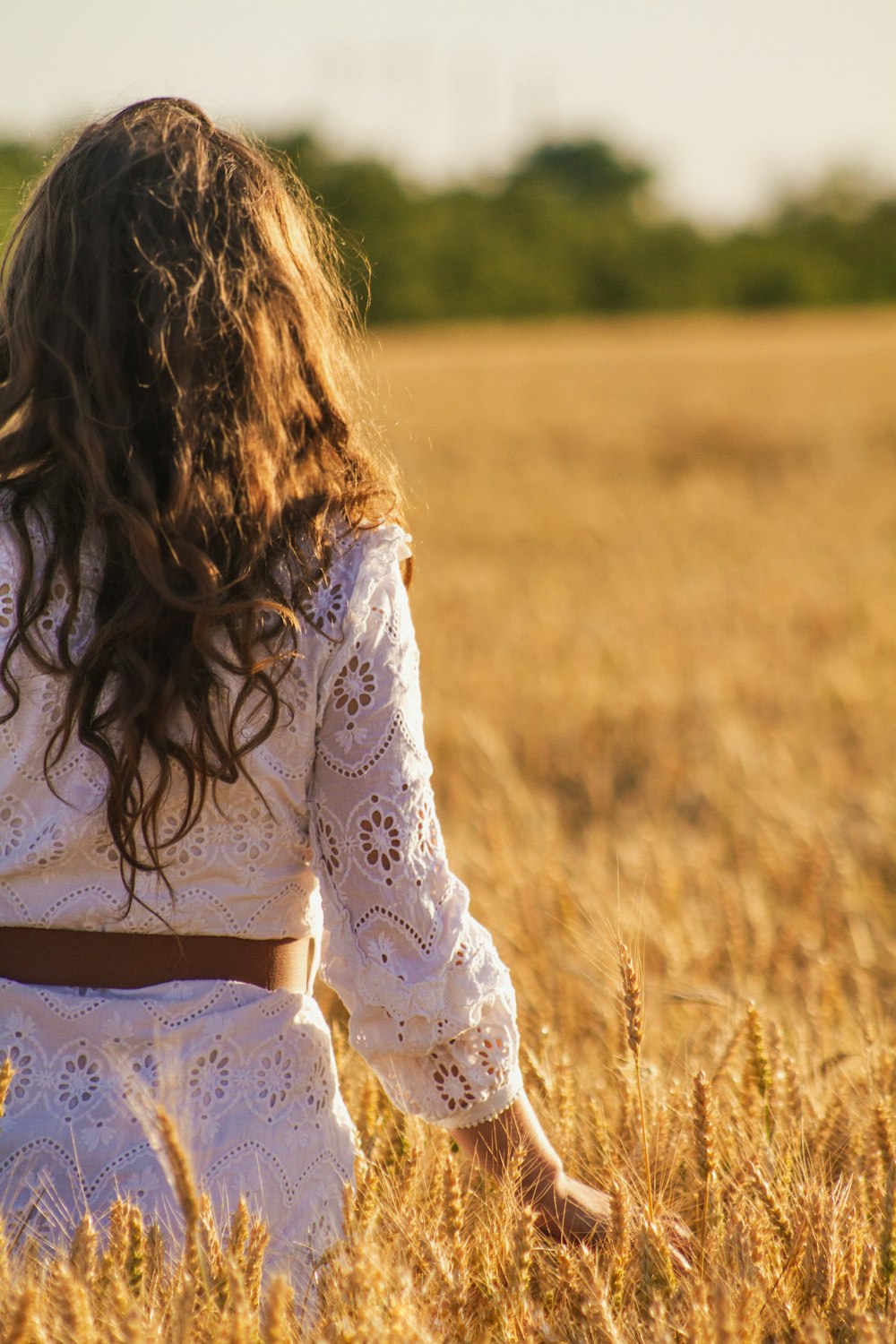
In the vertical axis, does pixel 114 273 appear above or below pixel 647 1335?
above

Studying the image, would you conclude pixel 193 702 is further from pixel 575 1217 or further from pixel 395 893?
pixel 575 1217

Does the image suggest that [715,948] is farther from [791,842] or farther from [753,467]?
[753,467]

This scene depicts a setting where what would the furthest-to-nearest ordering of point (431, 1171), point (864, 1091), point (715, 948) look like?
point (715, 948) < point (864, 1091) < point (431, 1171)

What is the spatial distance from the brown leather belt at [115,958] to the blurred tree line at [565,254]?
1610 inches

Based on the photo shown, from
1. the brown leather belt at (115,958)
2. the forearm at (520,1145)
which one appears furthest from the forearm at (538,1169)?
the brown leather belt at (115,958)

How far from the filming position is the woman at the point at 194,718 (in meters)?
1.26

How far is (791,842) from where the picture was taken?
3.15 m

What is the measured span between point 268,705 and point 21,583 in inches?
9.8

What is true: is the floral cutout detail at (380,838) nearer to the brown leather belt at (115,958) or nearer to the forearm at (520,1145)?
the brown leather belt at (115,958)

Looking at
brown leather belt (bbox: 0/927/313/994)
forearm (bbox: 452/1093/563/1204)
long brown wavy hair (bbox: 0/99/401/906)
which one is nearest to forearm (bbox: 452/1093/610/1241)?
forearm (bbox: 452/1093/563/1204)

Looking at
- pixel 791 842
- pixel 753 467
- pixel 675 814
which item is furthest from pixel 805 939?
pixel 753 467

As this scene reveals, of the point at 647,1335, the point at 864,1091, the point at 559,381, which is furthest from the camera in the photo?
the point at 559,381

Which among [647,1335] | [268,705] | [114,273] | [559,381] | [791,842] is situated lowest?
[559,381]

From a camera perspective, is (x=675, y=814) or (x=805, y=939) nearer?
(x=805, y=939)
